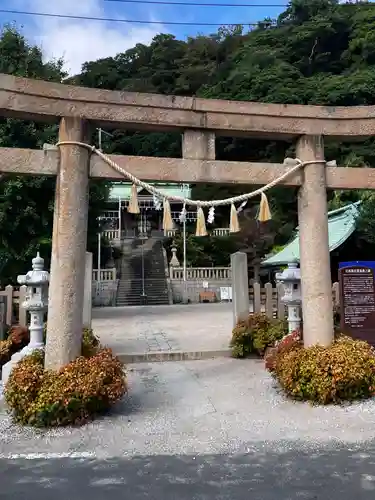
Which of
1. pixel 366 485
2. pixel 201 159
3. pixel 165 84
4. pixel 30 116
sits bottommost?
pixel 366 485

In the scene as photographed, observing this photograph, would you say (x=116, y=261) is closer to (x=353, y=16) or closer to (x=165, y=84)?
(x=165, y=84)

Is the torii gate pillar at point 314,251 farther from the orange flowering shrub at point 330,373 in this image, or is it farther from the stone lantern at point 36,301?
the stone lantern at point 36,301

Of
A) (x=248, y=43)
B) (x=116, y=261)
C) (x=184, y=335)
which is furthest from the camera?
(x=248, y=43)

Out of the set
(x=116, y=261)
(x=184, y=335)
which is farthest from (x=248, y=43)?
(x=184, y=335)

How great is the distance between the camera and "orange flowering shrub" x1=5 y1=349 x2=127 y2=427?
212 inches

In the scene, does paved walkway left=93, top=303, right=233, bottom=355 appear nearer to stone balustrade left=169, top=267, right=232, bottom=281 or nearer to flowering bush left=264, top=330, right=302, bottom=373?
flowering bush left=264, top=330, right=302, bottom=373

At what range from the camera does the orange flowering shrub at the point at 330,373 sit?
5945mm

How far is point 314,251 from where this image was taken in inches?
260

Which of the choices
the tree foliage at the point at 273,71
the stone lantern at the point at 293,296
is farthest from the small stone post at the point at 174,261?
the stone lantern at the point at 293,296

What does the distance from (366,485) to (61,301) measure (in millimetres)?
4061

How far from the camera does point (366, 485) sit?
384cm

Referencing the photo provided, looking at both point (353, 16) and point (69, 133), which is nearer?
point (69, 133)

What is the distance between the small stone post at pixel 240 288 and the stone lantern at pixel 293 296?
64.8 inches

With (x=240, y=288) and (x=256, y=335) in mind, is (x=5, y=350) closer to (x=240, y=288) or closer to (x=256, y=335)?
(x=256, y=335)
